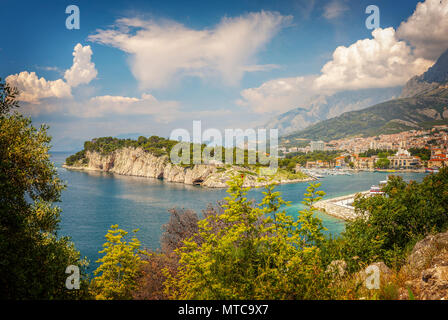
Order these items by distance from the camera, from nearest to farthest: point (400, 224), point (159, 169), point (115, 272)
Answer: point (115, 272), point (400, 224), point (159, 169)

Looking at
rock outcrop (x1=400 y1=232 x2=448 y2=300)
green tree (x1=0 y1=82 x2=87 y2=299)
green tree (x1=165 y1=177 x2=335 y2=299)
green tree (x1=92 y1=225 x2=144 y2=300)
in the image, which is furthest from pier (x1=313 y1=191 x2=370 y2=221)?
green tree (x1=0 y1=82 x2=87 y2=299)

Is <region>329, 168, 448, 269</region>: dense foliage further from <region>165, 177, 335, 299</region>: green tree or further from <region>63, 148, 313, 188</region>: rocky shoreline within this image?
<region>63, 148, 313, 188</region>: rocky shoreline

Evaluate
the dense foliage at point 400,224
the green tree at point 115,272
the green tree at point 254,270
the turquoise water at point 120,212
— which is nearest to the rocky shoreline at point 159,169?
the turquoise water at point 120,212

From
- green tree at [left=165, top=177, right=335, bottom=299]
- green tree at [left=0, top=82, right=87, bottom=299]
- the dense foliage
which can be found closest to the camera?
green tree at [left=165, top=177, right=335, bottom=299]

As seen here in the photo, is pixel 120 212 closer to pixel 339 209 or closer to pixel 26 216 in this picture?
pixel 26 216

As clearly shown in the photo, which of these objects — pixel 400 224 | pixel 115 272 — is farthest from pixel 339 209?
pixel 115 272

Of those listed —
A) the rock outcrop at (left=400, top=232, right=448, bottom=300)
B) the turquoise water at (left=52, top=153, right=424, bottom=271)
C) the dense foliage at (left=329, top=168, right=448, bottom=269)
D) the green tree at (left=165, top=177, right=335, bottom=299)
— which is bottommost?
the turquoise water at (left=52, top=153, right=424, bottom=271)
